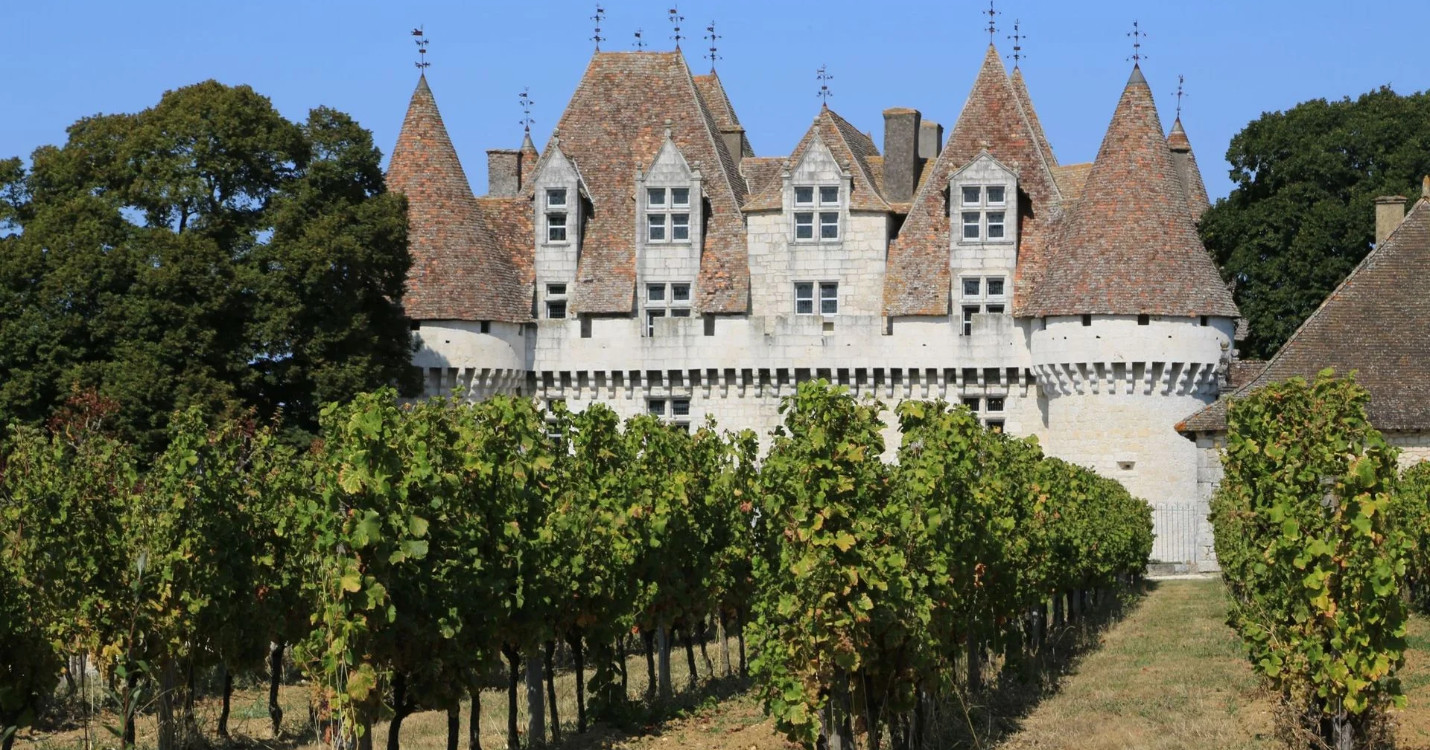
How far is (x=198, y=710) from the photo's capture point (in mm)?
22828

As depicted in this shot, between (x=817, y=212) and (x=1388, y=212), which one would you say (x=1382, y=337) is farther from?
(x=817, y=212)

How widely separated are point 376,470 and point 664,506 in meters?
6.59

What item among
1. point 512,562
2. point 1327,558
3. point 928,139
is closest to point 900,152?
point 928,139

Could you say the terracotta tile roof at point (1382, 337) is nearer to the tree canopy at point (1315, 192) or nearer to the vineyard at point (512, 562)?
the tree canopy at point (1315, 192)

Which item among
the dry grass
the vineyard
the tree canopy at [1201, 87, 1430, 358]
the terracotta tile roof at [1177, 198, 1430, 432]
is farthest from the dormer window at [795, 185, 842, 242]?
the vineyard

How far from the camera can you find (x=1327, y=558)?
14.5m

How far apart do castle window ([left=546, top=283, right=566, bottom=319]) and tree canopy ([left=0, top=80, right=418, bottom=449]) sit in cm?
787

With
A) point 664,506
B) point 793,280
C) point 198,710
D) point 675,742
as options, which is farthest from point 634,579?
point 793,280

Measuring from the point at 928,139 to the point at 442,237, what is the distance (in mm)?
11356

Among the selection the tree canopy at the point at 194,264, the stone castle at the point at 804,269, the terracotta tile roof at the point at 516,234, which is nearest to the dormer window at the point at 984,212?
the stone castle at the point at 804,269

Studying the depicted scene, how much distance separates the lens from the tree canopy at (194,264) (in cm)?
3512

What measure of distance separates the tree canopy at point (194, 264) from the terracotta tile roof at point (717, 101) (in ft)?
41.2

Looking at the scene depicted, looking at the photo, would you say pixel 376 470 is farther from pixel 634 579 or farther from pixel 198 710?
pixel 198 710

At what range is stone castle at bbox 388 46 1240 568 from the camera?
4344 centimetres
